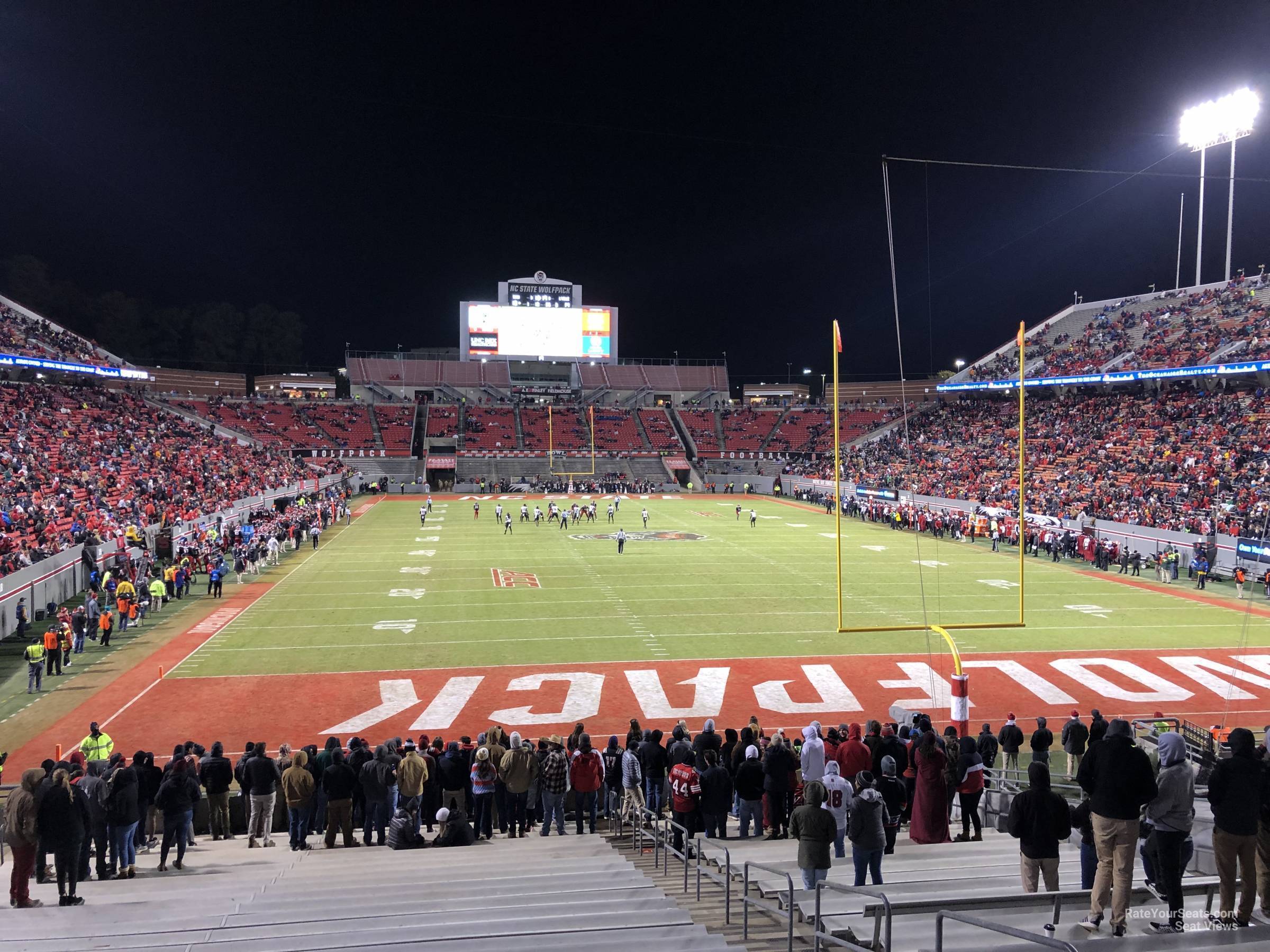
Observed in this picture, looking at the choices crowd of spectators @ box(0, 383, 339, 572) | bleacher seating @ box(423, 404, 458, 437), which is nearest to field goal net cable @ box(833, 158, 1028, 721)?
crowd of spectators @ box(0, 383, 339, 572)

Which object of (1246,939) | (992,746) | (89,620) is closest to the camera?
(1246,939)

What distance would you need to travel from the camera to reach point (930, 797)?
792cm

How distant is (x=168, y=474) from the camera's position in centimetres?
3728

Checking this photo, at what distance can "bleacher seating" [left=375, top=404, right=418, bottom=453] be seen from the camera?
72.0 metres

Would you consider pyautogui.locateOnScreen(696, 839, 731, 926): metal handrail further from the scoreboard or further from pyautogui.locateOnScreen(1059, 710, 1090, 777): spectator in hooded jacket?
the scoreboard

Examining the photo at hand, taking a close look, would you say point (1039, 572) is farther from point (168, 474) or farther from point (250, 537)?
point (168, 474)

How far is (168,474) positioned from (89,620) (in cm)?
1881

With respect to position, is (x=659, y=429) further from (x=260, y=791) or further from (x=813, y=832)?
(x=813, y=832)

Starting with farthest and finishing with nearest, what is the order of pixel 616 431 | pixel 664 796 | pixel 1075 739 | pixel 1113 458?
pixel 616 431, pixel 1113 458, pixel 1075 739, pixel 664 796

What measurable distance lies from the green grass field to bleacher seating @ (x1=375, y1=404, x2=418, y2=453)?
36033mm

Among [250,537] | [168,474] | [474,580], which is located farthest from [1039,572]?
[168,474]

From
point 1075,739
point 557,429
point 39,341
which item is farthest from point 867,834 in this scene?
point 557,429

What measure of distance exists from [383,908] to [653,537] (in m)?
32.8

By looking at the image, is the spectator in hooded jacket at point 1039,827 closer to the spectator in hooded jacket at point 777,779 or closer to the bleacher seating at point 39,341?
the spectator in hooded jacket at point 777,779
